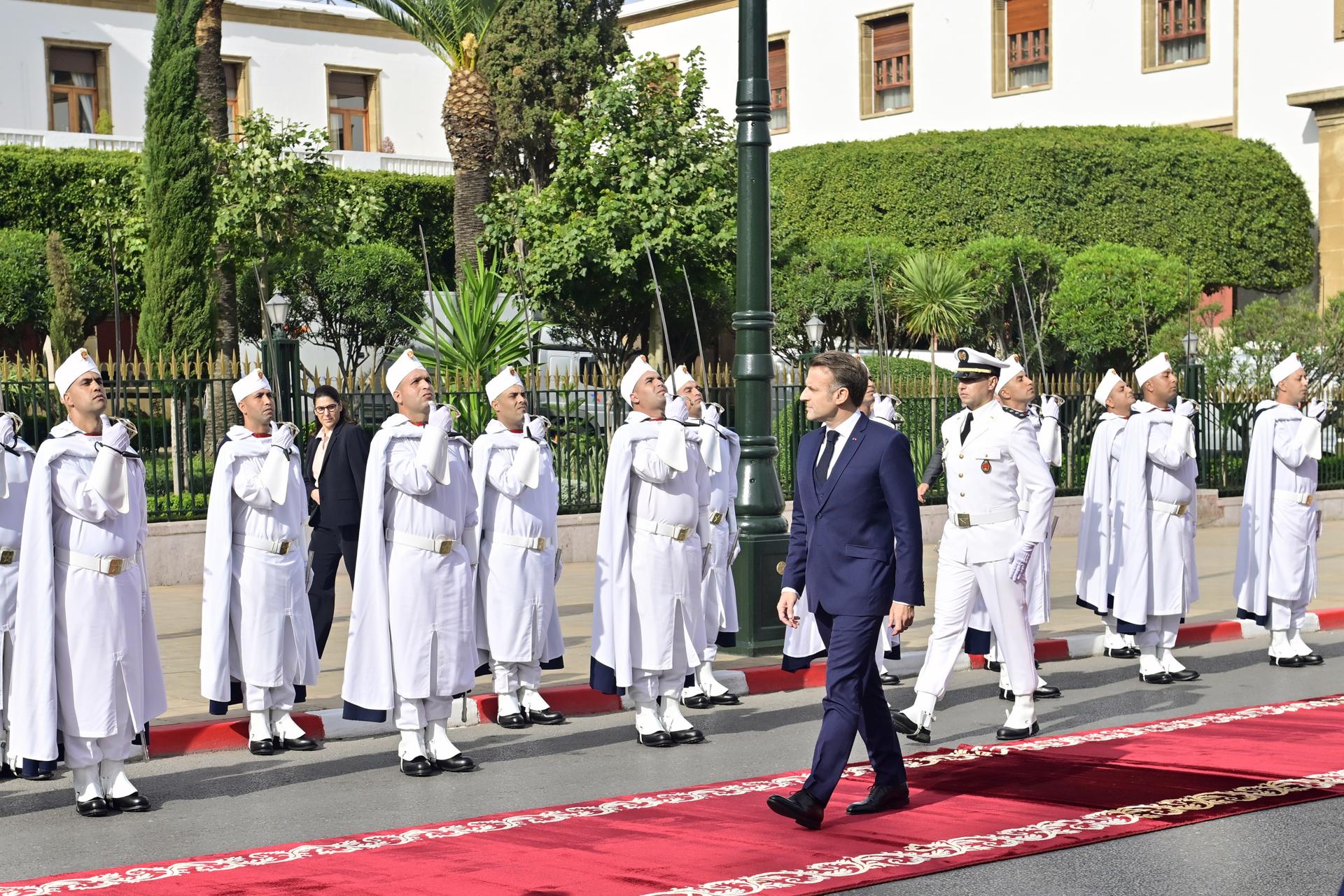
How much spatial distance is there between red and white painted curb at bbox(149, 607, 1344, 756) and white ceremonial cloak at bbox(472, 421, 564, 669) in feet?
1.26

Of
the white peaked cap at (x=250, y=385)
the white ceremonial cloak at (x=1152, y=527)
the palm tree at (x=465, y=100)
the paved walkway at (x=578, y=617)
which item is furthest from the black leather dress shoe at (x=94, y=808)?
the palm tree at (x=465, y=100)

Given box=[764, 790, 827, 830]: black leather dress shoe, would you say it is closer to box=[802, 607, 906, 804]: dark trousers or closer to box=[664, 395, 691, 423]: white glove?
box=[802, 607, 906, 804]: dark trousers

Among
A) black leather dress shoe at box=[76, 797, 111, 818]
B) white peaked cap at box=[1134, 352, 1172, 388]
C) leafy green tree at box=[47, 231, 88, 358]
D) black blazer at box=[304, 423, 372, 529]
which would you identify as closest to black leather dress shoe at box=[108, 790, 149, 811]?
black leather dress shoe at box=[76, 797, 111, 818]

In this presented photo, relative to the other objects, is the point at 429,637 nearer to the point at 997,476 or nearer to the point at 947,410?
the point at 997,476

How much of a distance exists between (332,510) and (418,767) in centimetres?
263

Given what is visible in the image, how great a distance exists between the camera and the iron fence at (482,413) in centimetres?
1527

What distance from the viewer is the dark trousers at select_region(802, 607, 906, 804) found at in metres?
6.67

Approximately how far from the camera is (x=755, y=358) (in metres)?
11.2

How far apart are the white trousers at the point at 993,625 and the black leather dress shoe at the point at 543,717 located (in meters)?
2.03

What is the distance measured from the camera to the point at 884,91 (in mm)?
41156

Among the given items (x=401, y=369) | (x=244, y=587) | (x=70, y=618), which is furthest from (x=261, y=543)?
(x=70, y=618)

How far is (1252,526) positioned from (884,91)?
30.9 m

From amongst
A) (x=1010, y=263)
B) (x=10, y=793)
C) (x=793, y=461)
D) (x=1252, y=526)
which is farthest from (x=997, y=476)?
(x=1010, y=263)

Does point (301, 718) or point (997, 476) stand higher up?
point (997, 476)
